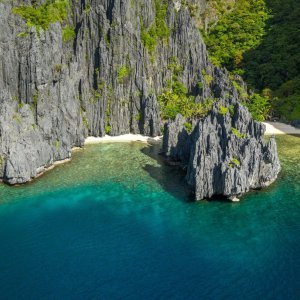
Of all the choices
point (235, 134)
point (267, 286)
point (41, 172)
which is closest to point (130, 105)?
point (41, 172)

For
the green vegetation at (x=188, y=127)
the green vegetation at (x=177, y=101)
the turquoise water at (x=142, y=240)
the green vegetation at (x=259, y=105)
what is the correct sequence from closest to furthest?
the turquoise water at (x=142, y=240) → the green vegetation at (x=188, y=127) → the green vegetation at (x=177, y=101) → the green vegetation at (x=259, y=105)

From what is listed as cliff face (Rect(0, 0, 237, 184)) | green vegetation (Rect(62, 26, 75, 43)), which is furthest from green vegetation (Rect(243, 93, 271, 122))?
green vegetation (Rect(62, 26, 75, 43))

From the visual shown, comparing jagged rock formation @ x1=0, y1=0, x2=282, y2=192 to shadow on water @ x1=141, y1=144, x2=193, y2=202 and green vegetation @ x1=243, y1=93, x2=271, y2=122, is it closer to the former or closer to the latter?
shadow on water @ x1=141, y1=144, x2=193, y2=202

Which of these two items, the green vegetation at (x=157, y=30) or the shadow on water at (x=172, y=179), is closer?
the shadow on water at (x=172, y=179)

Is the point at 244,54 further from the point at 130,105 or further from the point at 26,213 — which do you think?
the point at 26,213

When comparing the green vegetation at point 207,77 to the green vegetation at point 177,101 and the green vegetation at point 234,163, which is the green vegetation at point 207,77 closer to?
the green vegetation at point 177,101

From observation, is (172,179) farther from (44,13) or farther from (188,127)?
(44,13)

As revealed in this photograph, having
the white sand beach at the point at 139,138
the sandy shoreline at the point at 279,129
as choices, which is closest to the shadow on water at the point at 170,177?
the white sand beach at the point at 139,138
